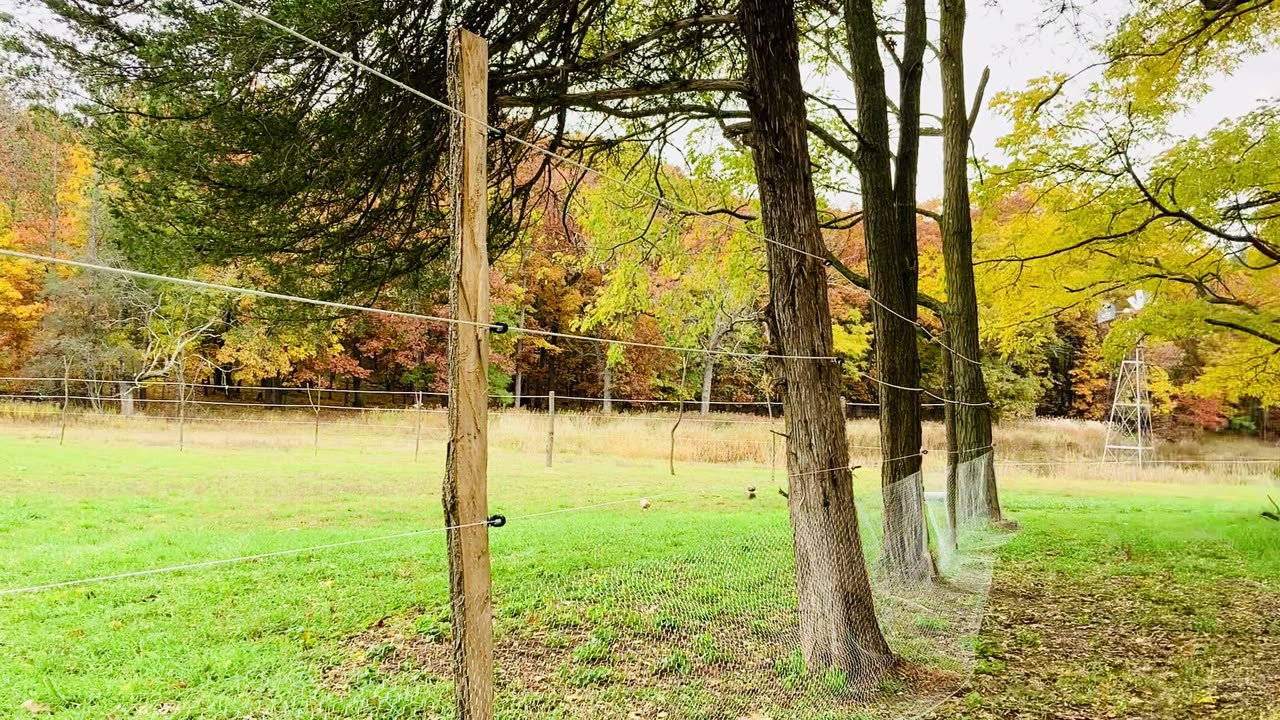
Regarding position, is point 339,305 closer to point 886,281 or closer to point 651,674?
point 651,674

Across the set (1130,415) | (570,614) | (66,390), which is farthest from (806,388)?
(1130,415)

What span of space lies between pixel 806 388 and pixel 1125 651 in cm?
238

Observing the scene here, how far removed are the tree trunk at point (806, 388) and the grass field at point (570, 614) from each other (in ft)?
0.71

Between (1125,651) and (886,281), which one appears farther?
(886,281)

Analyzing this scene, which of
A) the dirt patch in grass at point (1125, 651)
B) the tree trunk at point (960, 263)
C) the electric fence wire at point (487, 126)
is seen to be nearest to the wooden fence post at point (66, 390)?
the electric fence wire at point (487, 126)

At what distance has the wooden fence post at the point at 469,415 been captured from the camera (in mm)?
1728

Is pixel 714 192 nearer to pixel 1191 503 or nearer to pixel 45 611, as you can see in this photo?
pixel 45 611

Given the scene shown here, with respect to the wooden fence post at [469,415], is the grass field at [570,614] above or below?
below

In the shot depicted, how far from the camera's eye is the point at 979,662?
12.0ft

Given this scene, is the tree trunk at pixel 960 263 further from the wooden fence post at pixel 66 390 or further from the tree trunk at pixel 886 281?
the wooden fence post at pixel 66 390

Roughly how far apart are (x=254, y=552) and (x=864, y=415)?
17.4m

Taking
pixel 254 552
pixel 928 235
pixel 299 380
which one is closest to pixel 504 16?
pixel 254 552

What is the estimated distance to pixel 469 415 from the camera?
173 centimetres

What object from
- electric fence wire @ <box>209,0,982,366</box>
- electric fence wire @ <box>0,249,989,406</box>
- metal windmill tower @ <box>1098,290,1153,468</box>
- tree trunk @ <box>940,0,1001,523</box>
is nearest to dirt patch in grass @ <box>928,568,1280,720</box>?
tree trunk @ <box>940,0,1001,523</box>
